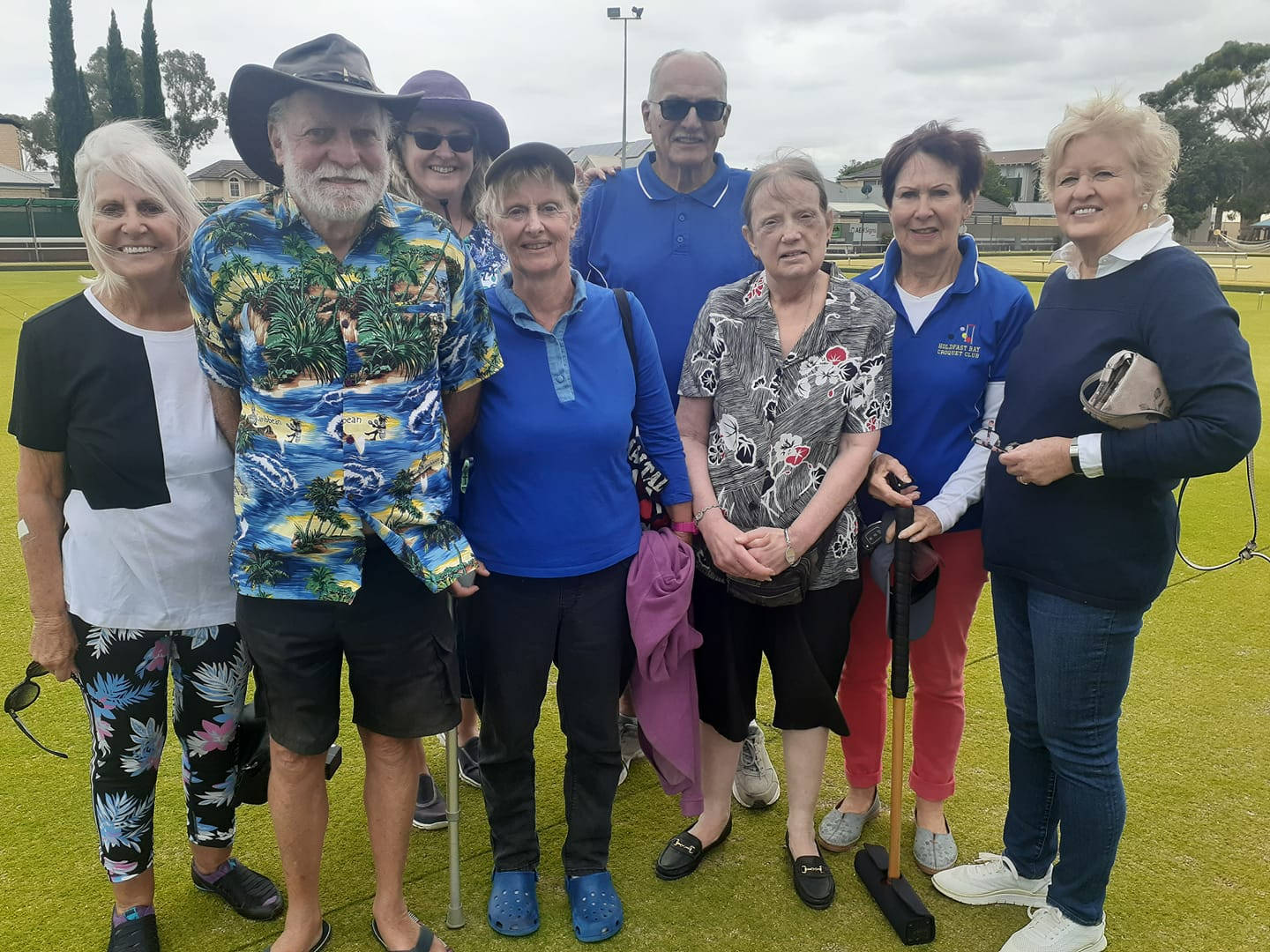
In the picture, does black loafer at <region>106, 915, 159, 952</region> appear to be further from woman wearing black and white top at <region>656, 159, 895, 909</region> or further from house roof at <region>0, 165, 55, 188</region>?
house roof at <region>0, 165, 55, 188</region>

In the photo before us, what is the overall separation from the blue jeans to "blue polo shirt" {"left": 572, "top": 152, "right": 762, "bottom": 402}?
4.48 ft

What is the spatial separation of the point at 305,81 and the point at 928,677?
2474 millimetres

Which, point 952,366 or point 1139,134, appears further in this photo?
point 952,366

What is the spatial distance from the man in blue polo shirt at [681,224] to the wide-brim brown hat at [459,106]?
0.49m

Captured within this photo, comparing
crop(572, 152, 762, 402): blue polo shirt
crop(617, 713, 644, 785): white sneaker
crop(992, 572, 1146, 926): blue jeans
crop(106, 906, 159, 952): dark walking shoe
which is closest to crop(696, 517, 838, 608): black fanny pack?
crop(992, 572, 1146, 926): blue jeans

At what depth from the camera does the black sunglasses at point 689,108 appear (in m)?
3.07

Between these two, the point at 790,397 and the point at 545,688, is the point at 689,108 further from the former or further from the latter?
the point at 545,688

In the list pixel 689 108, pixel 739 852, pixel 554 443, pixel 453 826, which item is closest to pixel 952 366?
pixel 554 443

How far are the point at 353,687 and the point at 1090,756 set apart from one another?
197cm

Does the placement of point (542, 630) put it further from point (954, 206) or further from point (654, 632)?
point (954, 206)

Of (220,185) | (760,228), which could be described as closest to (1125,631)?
(760,228)

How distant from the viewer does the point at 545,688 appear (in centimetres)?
260

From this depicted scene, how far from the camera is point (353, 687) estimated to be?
226 centimetres

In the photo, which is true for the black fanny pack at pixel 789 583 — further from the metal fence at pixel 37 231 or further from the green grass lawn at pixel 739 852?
the metal fence at pixel 37 231
